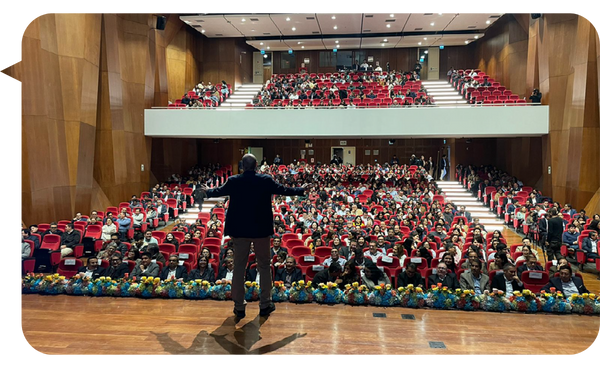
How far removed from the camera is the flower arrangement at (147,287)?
3988mm

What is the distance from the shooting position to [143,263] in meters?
5.16

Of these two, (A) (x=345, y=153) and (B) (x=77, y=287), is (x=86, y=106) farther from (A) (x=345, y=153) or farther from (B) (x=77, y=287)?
(A) (x=345, y=153)

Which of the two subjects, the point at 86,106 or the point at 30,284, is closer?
the point at 30,284

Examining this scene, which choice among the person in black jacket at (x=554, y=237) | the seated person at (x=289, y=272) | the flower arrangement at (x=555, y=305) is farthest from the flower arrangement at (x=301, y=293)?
the person in black jacket at (x=554, y=237)

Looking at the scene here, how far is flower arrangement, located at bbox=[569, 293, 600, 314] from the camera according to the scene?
12.2 feet

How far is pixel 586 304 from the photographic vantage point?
373cm

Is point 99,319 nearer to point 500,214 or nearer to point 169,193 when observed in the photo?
point 169,193

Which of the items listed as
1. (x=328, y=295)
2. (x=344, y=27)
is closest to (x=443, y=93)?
(x=344, y=27)

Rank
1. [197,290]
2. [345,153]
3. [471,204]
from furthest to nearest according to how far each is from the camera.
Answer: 1. [345,153]
2. [471,204]
3. [197,290]

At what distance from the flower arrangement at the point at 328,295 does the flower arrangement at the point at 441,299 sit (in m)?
0.82

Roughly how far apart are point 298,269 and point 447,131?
9985 millimetres

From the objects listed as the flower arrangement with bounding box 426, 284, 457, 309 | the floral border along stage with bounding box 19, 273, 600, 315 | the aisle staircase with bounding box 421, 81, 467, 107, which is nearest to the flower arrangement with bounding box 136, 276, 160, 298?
the floral border along stage with bounding box 19, 273, 600, 315

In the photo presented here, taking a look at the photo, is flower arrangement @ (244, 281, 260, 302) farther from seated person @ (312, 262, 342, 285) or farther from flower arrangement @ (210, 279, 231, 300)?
seated person @ (312, 262, 342, 285)

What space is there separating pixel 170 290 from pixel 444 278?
299 centimetres
